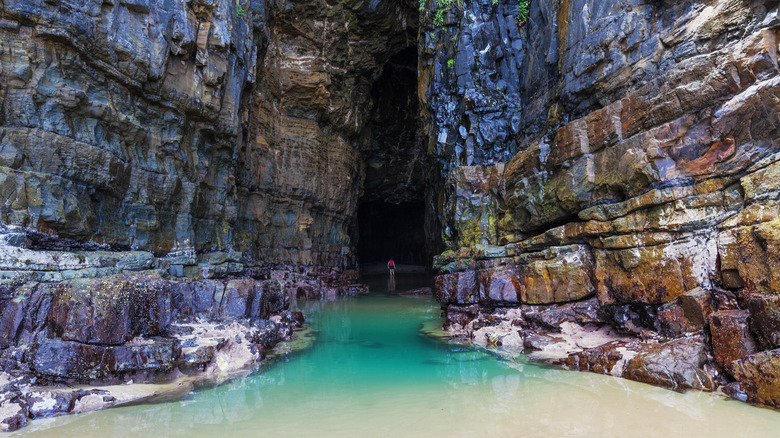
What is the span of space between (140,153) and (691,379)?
15.1 m

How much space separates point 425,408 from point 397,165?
29.1 m

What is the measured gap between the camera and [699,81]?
8281 mm

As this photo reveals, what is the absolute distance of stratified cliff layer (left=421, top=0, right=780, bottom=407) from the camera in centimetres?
670

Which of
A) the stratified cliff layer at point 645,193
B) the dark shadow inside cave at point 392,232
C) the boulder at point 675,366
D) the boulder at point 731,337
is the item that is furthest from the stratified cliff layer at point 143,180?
the dark shadow inside cave at point 392,232

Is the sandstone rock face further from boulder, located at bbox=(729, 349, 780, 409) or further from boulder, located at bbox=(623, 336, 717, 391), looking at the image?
boulder, located at bbox=(729, 349, 780, 409)

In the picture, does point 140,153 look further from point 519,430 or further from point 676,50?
point 676,50

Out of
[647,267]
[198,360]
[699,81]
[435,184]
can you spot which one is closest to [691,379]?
[647,267]

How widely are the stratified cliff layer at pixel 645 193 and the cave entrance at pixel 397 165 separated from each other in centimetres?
1536

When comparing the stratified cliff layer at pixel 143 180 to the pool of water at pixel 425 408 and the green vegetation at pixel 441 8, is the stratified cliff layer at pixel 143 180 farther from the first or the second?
the green vegetation at pixel 441 8

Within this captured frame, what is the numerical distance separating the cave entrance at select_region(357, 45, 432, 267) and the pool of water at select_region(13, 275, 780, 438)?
A: 2171 cm

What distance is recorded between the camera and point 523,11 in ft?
55.7

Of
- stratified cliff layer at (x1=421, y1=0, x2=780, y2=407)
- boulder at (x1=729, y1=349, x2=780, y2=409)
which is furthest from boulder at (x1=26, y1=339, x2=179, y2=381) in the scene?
boulder at (x1=729, y1=349, x2=780, y2=409)

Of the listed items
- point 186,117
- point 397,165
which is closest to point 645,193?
point 186,117

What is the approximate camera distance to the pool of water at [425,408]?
5.04 m
